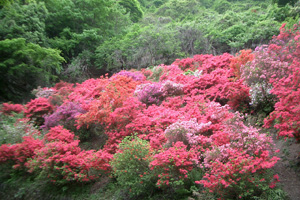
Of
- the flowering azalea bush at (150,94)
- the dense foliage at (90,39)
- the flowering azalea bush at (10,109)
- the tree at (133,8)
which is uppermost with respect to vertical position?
the tree at (133,8)

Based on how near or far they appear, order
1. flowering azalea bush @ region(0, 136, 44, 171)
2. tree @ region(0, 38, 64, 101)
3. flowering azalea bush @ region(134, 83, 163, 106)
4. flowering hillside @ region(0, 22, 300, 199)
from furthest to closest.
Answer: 1. tree @ region(0, 38, 64, 101)
2. flowering azalea bush @ region(134, 83, 163, 106)
3. flowering azalea bush @ region(0, 136, 44, 171)
4. flowering hillside @ region(0, 22, 300, 199)

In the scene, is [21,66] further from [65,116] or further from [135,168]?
[135,168]

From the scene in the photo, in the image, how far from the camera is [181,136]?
5027mm

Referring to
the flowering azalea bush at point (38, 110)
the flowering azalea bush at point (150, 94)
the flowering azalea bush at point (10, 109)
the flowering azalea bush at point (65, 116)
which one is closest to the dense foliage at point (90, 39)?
the flowering azalea bush at point (10, 109)

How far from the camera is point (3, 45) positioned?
32.9 ft

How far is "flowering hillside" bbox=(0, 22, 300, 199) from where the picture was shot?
373cm

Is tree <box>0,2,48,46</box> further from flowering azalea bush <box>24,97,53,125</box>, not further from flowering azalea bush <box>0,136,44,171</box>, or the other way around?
flowering azalea bush <box>0,136,44,171</box>

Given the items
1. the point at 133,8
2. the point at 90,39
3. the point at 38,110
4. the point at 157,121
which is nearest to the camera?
the point at 157,121

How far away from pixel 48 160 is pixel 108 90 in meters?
3.26

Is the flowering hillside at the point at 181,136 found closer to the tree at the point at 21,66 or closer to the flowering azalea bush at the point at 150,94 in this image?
the flowering azalea bush at the point at 150,94

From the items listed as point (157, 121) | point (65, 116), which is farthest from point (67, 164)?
point (65, 116)

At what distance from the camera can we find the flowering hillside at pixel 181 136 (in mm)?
3727

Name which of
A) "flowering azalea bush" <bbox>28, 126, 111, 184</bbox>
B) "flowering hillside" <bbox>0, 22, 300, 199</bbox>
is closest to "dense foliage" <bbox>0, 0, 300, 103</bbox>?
"flowering hillside" <bbox>0, 22, 300, 199</bbox>

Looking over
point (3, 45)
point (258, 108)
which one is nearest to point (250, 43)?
point (258, 108)
